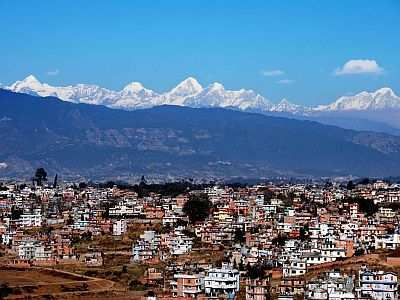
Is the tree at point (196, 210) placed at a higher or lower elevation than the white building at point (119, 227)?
higher

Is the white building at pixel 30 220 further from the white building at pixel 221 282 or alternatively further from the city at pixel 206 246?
the white building at pixel 221 282

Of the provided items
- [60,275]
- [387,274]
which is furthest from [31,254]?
[387,274]

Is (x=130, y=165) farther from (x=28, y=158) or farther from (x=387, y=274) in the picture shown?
(x=387, y=274)

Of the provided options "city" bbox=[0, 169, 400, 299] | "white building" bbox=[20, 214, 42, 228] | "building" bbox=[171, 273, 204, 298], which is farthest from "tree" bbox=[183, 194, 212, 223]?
"building" bbox=[171, 273, 204, 298]

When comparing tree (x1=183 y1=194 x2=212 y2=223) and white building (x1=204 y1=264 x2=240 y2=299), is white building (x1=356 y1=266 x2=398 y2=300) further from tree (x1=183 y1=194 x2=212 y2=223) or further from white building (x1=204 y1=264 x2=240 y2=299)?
tree (x1=183 y1=194 x2=212 y2=223)

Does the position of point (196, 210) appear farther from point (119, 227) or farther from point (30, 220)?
point (30, 220)

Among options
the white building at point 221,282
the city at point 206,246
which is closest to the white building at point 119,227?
the city at point 206,246

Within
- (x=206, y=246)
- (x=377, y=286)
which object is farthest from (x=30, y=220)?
(x=377, y=286)

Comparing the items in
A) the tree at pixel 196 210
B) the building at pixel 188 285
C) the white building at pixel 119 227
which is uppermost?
the tree at pixel 196 210

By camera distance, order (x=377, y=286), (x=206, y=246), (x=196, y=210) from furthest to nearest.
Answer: (x=196, y=210)
(x=206, y=246)
(x=377, y=286)

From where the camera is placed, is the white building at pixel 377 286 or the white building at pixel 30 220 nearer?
the white building at pixel 377 286

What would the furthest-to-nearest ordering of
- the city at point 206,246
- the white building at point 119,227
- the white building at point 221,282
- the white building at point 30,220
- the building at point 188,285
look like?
the white building at point 30,220, the white building at point 119,227, the white building at point 221,282, the city at point 206,246, the building at point 188,285

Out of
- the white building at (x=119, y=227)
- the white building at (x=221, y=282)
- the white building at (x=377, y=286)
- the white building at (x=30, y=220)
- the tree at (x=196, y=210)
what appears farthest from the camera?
the white building at (x=30, y=220)

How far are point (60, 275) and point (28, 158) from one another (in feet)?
462
